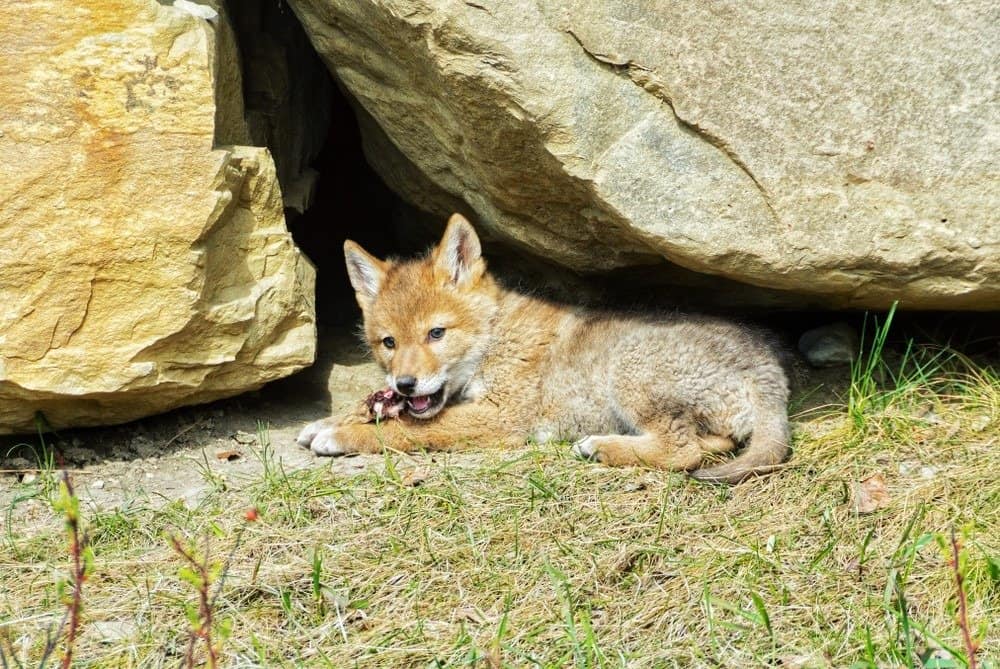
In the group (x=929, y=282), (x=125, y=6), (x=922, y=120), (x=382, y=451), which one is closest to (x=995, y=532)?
(x=929, y=282)

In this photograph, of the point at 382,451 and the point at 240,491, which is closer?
the point at 240,491

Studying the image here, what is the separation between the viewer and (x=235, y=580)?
11.9 feet

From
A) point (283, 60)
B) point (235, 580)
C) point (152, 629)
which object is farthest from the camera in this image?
point (283, 60)

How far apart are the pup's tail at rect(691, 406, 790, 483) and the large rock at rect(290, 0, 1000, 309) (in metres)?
0.60

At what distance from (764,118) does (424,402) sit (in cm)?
217

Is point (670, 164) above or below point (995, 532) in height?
above

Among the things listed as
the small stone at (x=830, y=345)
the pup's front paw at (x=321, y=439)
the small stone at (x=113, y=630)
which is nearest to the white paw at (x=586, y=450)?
the pup's front paw at (x=321, y=439)

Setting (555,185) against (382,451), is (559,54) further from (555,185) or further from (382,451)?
(382,451)

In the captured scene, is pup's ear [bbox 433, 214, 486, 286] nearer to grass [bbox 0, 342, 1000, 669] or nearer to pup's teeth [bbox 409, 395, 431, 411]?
pup's teeth [bbox 409, 395, 431, 411]

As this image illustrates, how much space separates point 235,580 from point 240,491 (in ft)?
2.85

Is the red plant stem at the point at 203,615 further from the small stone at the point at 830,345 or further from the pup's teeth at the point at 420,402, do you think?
the small stone at the point at 830,345

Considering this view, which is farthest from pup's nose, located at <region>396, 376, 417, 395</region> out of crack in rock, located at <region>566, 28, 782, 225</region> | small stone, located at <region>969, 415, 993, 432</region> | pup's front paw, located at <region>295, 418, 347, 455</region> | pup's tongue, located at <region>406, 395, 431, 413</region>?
small stone, located at <region>969, 415, 993, 432</region>

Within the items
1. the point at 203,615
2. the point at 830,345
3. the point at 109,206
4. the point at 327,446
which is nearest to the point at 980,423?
the point at 830,345

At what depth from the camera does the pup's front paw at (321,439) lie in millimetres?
4969
